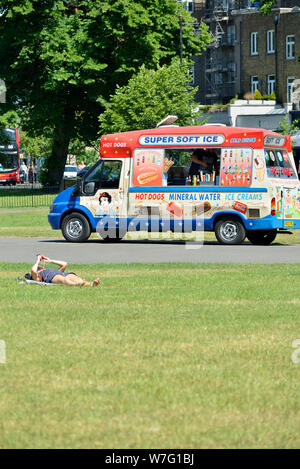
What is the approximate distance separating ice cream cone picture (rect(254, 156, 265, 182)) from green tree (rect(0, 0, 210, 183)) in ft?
92.3

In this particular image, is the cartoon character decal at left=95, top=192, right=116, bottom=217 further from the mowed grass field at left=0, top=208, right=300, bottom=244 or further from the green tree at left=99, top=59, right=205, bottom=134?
the green tree at left=99, top=59, right=205, bottom=134

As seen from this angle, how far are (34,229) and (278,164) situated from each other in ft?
32.3

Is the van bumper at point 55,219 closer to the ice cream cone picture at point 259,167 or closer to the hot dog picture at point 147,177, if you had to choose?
the hot dog picture at point 147,177

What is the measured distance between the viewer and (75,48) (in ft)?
169

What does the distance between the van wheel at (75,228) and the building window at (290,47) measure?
4321 cm

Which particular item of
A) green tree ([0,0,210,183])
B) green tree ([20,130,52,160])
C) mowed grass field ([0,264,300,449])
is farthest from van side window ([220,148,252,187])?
green tree ([20,130,52,160])

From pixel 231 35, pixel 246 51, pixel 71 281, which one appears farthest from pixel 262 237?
pixel 231 35

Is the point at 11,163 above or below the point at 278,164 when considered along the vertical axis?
below

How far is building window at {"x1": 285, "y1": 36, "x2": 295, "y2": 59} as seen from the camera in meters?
66.2

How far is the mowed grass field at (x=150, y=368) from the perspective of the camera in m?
6.12

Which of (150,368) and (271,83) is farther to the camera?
(271,83)

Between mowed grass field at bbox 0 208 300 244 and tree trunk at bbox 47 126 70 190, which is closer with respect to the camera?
mowed grass field at bbox 0 208 300 244

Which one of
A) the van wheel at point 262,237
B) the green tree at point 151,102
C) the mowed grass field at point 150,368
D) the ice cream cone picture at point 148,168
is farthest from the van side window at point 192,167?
the green tree at point 151,102

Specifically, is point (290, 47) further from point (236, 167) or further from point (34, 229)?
point (236, 167)
